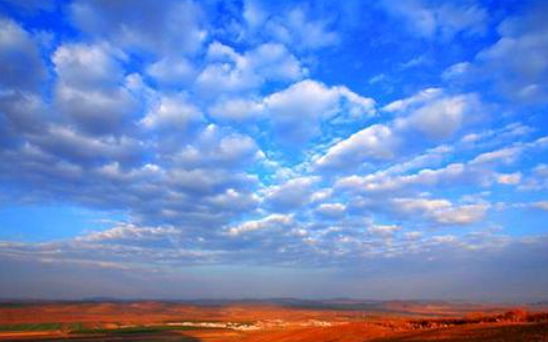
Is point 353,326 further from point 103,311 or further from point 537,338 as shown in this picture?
point 103,311

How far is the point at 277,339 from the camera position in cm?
3139

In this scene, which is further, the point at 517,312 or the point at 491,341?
the point at 517,312

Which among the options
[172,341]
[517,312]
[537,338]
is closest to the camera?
[537,338]

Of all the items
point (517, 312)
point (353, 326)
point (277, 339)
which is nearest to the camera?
point (517, 312)

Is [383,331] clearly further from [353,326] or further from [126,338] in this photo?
[126,338]

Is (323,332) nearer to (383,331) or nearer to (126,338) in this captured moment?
(383,331)

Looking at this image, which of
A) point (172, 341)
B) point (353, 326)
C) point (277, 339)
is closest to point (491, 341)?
point (353, 326)

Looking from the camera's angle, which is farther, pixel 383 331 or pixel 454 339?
pixel 383 331

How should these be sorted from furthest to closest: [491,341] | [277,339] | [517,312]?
1. [277,339]
2. [517,312]
3. [491,341]

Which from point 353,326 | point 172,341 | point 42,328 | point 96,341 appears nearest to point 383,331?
point 353,326

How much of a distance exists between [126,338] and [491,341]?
49824mm

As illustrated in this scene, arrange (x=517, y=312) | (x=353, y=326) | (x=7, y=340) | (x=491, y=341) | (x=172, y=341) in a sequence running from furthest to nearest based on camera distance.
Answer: (x=7, y=340)
(x=172, y=341)
(x=353, y=326)
(x=517, y=312)
(x=491, y=341)

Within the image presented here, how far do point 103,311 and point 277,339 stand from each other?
4515 inches

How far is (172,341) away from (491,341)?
4278cm
